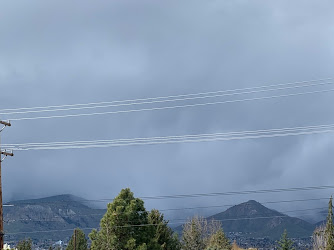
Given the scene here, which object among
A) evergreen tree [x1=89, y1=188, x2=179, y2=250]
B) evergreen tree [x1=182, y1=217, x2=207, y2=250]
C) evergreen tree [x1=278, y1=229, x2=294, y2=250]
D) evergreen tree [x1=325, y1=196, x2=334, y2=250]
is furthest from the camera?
evergreen tree [x1=182, y1=217, x2=207, y2=250]

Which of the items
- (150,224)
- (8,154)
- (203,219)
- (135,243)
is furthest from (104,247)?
(203,219)

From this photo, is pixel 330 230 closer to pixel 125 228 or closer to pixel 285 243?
pixel 285 243

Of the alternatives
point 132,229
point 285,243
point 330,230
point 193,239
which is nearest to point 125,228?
point 132,229

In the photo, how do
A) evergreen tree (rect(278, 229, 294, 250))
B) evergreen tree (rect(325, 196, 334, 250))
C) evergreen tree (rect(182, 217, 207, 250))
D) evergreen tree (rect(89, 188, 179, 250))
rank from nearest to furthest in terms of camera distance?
1. evergreen tree (rect(89, 188, 179, 250))
2. evergreen tree (rect(325, 196, 334, 250))
3. evergreen tree (rect(278, 229, 294, 250))
4. evergreen tree (rect(182, 217, 207, 250))

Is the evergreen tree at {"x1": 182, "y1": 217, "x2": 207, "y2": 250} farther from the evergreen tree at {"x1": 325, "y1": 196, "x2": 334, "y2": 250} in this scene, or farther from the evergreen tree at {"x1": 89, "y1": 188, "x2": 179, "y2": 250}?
the evergreen tree at {"x1": 89, "y1": 188, "x2": 179, "y2": 250}

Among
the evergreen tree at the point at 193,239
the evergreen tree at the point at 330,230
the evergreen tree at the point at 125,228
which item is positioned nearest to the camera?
the evergreen tree at the point at 125,228

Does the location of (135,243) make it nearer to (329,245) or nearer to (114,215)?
(114,215)

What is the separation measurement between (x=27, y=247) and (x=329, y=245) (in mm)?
57822

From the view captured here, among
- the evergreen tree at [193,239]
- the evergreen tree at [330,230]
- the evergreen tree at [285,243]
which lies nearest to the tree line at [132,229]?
the evergreen tree at [330,230]

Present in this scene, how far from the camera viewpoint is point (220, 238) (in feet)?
330

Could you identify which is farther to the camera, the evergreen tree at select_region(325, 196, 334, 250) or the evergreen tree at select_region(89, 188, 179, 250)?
the evergreen tree at select_region(325, 196, 334, 250)

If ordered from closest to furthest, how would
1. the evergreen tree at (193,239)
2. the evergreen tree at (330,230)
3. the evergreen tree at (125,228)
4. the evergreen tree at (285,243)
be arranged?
the evergreen tree at (125,228) < the evergreen tree at (330,230) < the evergreen tree at (285,243) < the evergreen tree at (193,239)

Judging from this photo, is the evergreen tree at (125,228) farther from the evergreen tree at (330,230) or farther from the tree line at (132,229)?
the evergreen tree at (330,230)

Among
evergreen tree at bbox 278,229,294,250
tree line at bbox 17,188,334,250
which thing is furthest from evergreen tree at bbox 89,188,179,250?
evergreen tree at bbox 278,229,294,250
